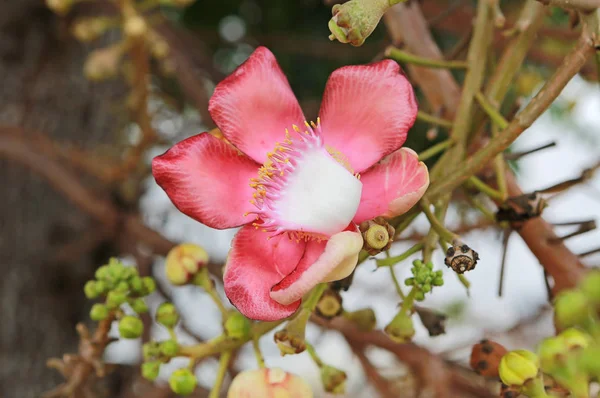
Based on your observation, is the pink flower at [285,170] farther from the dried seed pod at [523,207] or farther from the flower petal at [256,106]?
the dried seed pod at [523,207]

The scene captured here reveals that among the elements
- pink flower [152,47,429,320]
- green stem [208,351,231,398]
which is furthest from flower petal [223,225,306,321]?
green stem [208,351,231,398]

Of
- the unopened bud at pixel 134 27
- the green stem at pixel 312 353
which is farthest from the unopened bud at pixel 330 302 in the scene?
the unopened bud at pixel 134 27

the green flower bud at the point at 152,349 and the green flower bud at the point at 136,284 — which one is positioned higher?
the green flower bud at the point at 136,284

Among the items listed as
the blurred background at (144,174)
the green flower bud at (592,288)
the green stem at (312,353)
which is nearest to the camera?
the green flower bud at (592,288)

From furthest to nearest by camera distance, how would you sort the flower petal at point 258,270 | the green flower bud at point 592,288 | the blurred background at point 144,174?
the blurred background at point 144,174 → the flower petal at point 258,270 → the green flower bud at point 592,288

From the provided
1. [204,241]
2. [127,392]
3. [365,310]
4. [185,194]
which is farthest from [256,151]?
[204,241]

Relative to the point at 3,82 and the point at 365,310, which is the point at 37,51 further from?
the point at 365,310

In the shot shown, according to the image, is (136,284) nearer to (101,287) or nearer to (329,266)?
(101,287)
